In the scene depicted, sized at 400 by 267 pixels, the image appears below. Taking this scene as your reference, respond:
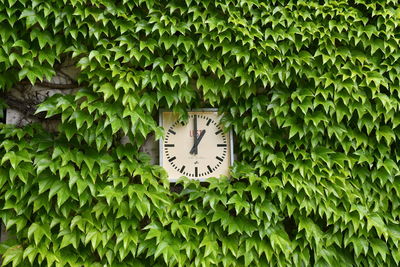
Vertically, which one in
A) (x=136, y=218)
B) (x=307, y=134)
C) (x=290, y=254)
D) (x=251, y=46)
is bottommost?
(x=290, y=254)

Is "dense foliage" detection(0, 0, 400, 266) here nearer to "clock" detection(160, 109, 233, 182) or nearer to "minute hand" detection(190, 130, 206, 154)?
"clock" detection(160, 109, 233, 182)

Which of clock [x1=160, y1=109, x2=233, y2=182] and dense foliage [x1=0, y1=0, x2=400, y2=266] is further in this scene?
clock [x1=160, y1=109, x2=233, y2=182]

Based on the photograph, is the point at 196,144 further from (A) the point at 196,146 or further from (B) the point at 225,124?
A: (B) the point at 225,124

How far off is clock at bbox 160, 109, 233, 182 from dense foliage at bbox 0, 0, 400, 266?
8cm

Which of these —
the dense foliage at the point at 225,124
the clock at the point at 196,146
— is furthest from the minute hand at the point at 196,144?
the dense foliage at the point at 225,124

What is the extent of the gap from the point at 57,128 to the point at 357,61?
1948 mm

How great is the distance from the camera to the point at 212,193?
2.54 metres

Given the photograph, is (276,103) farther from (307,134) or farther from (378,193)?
(378,193)

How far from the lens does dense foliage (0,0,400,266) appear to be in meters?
2.39

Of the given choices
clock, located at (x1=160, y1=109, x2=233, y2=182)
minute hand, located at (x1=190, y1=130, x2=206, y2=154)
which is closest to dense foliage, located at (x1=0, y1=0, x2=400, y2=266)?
clock, located at (x1=160, y1=109, x2=233, y2=182)

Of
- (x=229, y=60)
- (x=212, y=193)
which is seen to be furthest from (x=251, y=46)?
(x=212, y=193)

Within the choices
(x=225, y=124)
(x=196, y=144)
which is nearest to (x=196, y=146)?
(x=196, y=144)

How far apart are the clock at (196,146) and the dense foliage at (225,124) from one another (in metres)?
0.08

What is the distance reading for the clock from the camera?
8.67 feet
